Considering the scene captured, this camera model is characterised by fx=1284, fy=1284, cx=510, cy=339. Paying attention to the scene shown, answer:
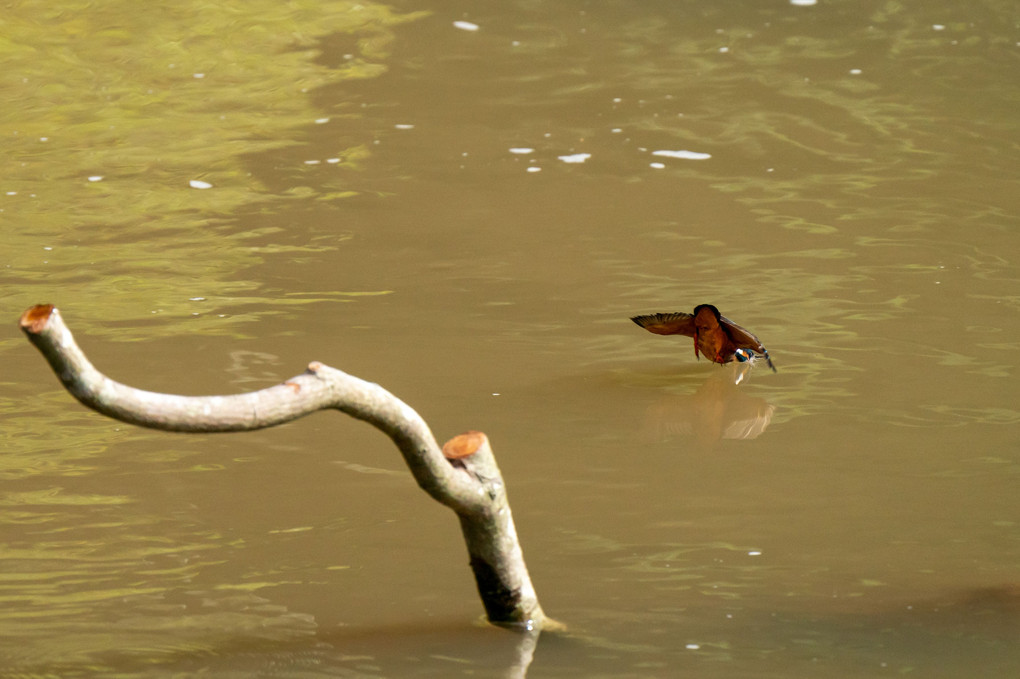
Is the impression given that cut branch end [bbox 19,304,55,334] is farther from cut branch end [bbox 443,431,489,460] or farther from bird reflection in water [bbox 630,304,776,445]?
bird reflection in water [bbox 630,304,776,445]

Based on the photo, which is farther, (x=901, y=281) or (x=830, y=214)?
(x=830, y=214)

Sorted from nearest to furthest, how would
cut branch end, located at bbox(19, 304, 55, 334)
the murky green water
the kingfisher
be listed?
cut branch end, located at bbox(19, 304, 55, 334) < the murky green water < the kingfisher

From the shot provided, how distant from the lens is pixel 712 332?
191 inches

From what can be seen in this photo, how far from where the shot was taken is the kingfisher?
15.8 ft

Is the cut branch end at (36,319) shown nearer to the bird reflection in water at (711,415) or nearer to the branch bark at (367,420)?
the branch bark at (367,420)

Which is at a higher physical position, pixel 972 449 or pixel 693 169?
pixel 693 169

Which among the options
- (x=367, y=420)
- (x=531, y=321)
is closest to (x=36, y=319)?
(x=367, y=420)

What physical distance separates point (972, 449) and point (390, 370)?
2.19 metres

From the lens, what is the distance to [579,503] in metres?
4.01

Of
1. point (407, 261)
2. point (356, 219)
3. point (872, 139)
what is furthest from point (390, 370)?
point (872, 139)

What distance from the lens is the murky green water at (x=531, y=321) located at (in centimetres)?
335

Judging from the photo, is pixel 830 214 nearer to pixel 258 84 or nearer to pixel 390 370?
pixel 390 370

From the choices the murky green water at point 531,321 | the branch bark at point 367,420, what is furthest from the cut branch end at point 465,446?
the murky green water at point 531,321

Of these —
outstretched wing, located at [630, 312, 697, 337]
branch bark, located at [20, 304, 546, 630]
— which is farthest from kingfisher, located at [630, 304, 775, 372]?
branch bark, located at [20, 304, 546, 630]
